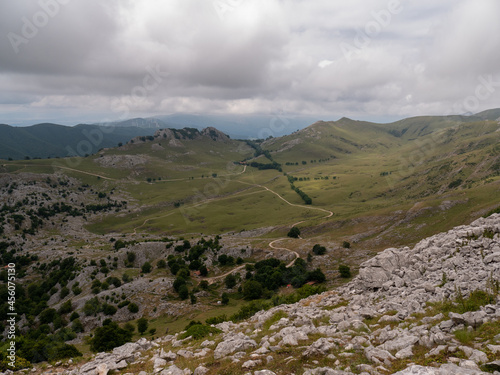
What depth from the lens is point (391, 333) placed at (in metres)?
19.7

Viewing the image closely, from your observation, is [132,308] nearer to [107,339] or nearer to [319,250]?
[107,339]

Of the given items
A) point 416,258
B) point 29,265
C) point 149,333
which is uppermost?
point 416,258

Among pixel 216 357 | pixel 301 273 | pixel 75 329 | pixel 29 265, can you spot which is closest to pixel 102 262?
pixel 75 329

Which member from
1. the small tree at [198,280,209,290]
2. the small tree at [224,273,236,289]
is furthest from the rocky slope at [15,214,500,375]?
the small tree at [198,280,209,290]

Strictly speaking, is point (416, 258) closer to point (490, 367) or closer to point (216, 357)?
point (490, 367)

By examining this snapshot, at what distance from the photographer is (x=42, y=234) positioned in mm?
189125

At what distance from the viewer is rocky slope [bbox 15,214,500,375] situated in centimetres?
1528

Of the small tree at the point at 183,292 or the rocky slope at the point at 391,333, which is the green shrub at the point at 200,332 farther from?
the small tree at the point at 183,292

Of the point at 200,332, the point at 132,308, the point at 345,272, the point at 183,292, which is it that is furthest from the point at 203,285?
the point at 200,332

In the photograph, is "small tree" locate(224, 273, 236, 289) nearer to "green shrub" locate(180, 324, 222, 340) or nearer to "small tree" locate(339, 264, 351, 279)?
"small tree" locate(339, 264, 351, 279)

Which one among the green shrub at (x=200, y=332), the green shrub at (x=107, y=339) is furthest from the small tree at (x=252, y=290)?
the green shrub at (x=200, y=332)

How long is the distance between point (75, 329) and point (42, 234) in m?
155

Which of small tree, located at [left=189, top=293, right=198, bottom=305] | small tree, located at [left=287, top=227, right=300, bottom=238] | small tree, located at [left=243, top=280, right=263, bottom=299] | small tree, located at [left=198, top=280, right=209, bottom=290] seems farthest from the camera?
small tree, located at [left=287, top=227, right=300, bottom=238]

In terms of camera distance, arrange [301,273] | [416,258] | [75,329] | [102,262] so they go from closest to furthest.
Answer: [416,258]
[75,329]
[301,273]
[102,262]
